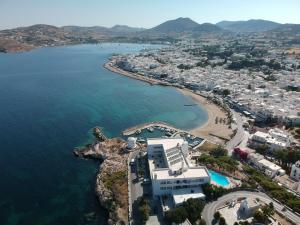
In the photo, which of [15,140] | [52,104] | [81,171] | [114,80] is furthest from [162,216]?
[114,80]

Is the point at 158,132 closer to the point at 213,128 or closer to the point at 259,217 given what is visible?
the point at 213,128

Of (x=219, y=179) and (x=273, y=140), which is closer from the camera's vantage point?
(x=219, y=179)

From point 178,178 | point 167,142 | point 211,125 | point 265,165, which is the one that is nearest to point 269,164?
point 265,165

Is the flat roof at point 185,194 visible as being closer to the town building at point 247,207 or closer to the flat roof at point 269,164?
the town building at point 247,207

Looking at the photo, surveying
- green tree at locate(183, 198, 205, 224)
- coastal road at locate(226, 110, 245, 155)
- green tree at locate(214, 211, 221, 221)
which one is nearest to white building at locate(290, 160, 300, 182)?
coastal road at locate(226, 110, 245, 155)

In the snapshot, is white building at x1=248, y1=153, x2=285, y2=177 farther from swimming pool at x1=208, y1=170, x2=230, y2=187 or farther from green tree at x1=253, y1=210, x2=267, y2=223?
green tree at x1=253, y1=210, x2=267, y2=223

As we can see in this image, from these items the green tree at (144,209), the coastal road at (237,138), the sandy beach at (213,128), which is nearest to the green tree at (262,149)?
the coastal road at (237,138)

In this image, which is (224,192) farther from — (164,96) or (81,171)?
(164,96)
